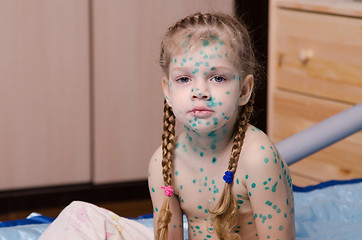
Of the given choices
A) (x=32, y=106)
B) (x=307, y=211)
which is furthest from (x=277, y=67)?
(x=307, y=211)

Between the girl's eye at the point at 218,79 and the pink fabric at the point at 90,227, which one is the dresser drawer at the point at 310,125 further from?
the girl's eye at the point at 218,79

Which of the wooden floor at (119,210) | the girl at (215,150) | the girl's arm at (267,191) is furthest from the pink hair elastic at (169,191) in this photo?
the wooden floor at (119,210)

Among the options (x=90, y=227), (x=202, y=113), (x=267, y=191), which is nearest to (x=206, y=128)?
(x=202, y=113)

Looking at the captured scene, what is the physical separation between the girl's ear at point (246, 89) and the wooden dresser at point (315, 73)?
1272 mm

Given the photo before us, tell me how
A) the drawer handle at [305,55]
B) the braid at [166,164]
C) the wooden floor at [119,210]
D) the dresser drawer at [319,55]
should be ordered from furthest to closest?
the wooden floor at [119,210]
the drawer handle at [305,55]
the dresser drawer at [319,55]
the braid at [166,164]

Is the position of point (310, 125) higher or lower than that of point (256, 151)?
lower

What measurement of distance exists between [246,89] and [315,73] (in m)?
1.39

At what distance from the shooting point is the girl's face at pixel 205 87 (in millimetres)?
928

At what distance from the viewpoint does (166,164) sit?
1040mm

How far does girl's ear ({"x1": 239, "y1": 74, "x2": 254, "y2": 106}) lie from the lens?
99cm

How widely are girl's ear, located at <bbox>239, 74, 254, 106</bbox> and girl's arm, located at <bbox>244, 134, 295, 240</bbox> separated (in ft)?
0.20

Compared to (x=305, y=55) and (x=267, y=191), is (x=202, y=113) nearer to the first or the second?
(x=267, y=191)

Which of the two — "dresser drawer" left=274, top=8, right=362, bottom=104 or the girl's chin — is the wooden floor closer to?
"dresser drawer" left=274, top=8, right=362, bottom=104

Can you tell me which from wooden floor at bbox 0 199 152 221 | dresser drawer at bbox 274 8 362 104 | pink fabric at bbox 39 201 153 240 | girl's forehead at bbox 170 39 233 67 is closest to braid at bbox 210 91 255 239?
girl's forehead at bbox 170 39 233 67
